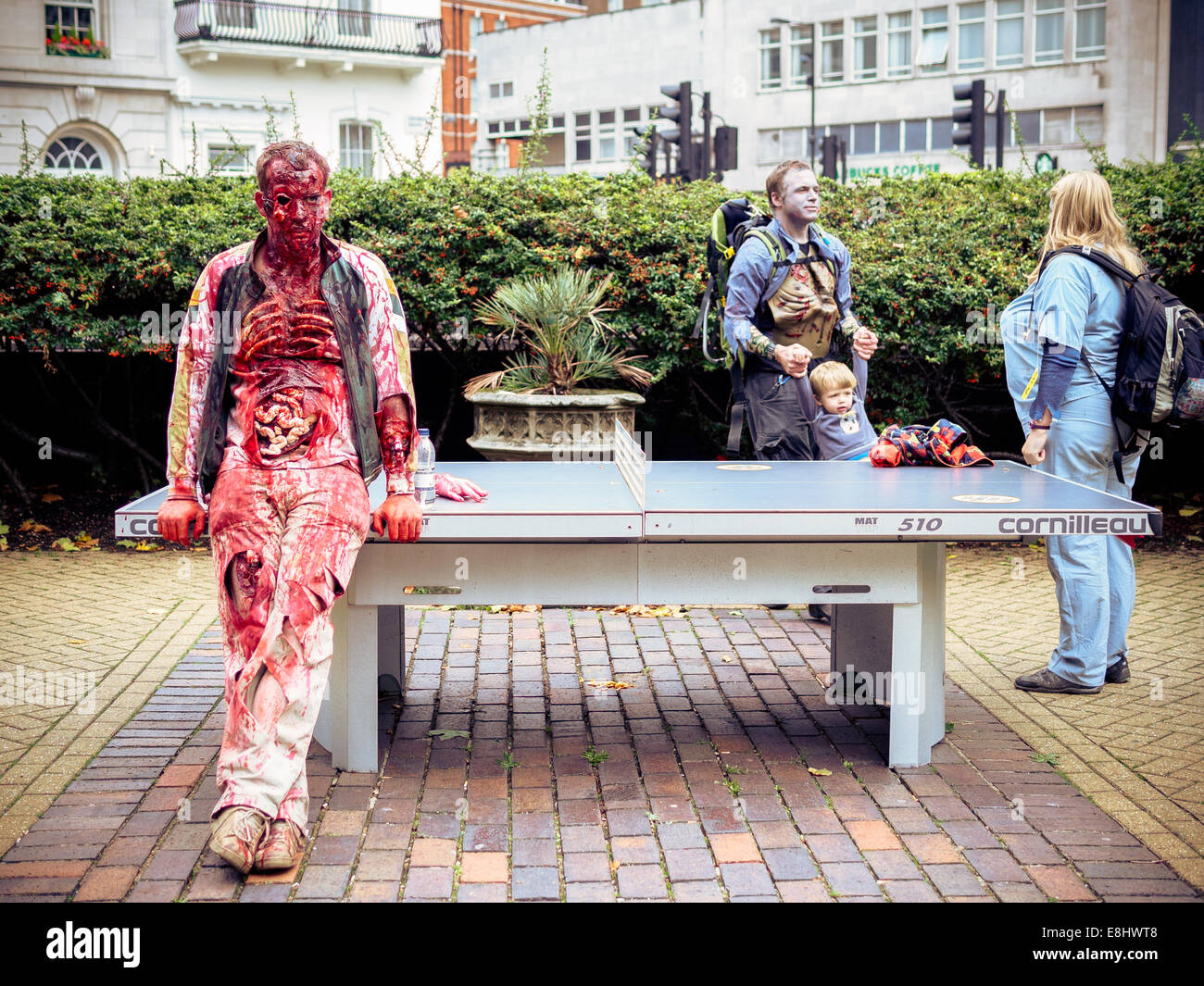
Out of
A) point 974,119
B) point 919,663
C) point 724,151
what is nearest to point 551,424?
point 919,663

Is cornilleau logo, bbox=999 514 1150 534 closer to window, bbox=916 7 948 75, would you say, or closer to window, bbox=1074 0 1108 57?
window, bbox=1074 0 1108 57

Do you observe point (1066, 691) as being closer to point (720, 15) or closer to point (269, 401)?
point (269, 401)

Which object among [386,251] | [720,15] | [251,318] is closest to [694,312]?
[386,251]

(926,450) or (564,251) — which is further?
(564,251)

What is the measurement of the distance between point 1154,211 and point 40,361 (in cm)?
774

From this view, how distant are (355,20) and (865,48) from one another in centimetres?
2419

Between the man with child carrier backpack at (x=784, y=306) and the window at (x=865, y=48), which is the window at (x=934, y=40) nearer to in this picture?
the window at (x=865, y=48)

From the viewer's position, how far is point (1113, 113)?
45.7 meters

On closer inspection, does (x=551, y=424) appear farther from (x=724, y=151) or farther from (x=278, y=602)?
(x=724, y=151)

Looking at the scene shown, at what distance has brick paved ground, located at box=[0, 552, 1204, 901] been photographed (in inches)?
155

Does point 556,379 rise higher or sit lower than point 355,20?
lower

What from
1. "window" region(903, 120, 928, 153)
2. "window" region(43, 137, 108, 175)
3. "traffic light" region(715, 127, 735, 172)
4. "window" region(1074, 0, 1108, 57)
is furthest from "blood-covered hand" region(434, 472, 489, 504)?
"window" region(903, 120, 928, 153)

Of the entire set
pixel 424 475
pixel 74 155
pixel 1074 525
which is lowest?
pixel 1074 525

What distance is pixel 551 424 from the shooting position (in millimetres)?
8453
